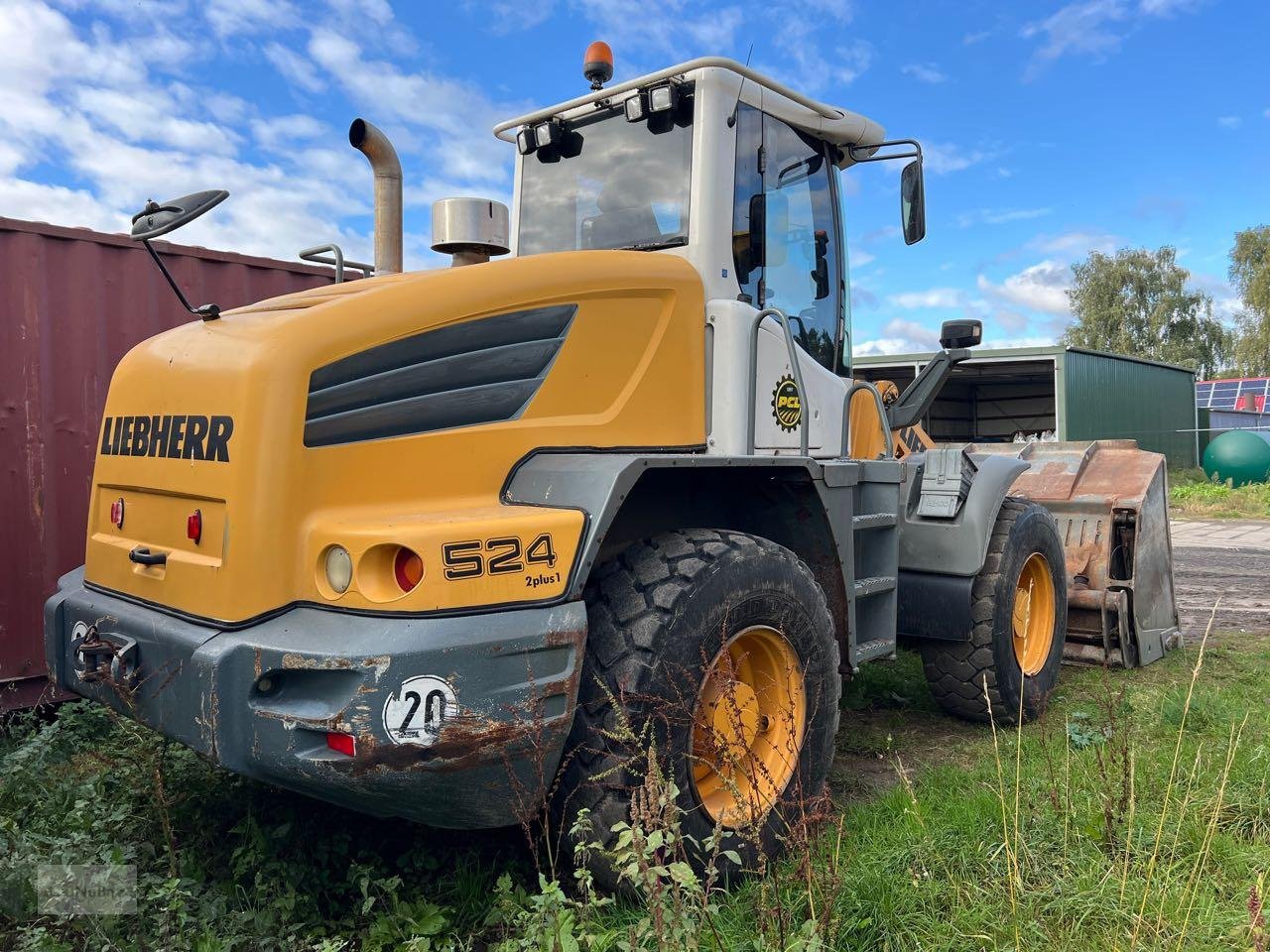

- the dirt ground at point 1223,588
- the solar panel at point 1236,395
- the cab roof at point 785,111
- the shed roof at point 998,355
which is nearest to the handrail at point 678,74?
the cab roof at point 785,111

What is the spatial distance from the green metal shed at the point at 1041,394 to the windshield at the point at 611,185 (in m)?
14.5

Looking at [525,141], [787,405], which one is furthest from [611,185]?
[787,405]

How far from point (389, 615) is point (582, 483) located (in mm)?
672

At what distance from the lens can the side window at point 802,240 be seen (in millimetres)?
4133

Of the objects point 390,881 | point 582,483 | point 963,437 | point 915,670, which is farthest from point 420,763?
point 963,437

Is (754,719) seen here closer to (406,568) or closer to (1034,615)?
(406,568)

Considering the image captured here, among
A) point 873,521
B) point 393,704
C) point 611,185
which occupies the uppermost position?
point 611,185

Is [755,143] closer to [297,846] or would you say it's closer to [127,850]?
[297,846]

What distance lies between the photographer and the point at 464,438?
2959mm

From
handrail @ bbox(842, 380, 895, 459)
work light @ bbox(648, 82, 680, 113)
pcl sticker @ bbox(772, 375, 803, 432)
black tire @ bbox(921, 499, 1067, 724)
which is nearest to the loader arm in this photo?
handrail @ bbox(842, 380, 895, 459)

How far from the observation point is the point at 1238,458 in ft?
72.6

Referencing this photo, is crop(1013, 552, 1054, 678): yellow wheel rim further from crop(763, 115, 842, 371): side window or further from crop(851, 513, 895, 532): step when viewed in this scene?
crop(763, 115, 842, 371): side window

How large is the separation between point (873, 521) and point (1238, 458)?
2196 cm

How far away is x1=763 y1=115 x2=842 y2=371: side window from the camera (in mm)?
4133
